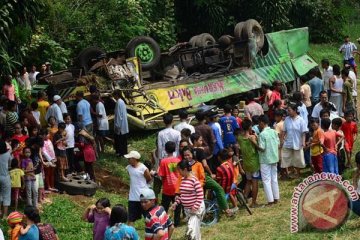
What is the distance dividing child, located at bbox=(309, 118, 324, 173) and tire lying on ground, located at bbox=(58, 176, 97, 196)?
402 centimetres

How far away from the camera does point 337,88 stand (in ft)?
62.1

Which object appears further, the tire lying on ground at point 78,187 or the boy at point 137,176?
the tire lying on ground at point 78,187

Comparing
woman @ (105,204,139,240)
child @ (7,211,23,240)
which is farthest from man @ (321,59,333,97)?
woman @ (105,204,139,240)

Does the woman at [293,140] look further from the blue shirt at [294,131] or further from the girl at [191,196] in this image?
the girl at [191,196]

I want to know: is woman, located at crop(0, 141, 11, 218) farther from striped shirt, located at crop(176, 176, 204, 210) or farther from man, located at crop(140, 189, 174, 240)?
man, located at crop(140, 189, 174, 240)

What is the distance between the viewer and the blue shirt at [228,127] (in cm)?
1578

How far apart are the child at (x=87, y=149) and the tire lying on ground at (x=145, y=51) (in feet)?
15.5

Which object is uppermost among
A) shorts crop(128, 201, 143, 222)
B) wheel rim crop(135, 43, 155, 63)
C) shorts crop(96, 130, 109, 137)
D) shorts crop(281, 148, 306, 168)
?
wheel rim crop(135, 43, 155, 63)

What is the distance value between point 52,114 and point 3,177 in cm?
314

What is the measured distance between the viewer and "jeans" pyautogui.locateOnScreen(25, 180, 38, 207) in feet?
45.4

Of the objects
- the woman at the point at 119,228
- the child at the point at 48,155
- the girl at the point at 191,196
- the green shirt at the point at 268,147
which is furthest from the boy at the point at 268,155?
the woman at the point at 119,228

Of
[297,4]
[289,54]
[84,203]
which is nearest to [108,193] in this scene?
[84,203]

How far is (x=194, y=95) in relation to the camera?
67.5ft

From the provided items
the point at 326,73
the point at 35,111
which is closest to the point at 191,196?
the point at 35,111
